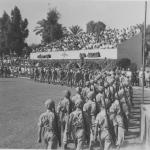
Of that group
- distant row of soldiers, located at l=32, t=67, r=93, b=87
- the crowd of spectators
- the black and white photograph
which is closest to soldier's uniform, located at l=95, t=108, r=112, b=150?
the black and white photograph

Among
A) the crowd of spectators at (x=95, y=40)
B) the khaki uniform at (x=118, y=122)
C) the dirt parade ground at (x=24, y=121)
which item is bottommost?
the dirt parade ground at (x=24, y=121)

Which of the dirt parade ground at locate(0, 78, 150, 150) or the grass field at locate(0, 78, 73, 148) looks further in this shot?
the grass field at locate(0, 78, 73, 148)

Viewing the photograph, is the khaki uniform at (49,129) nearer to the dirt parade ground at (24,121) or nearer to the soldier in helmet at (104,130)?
the soldier in helmet at (104,130)

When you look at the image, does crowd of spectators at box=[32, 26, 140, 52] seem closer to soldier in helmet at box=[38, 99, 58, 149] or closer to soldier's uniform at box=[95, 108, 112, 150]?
soldier's uniform at box=[95, 108, 112, 150]

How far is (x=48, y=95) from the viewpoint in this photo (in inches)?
965

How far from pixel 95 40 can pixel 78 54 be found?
231cm

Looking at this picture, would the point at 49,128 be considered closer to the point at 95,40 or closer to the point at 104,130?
the point at 104,130

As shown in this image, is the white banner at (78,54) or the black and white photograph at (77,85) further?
the white banner at (78,54)

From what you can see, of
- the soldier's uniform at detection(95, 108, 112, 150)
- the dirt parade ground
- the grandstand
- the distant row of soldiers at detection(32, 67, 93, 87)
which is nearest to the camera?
the soldier's uniform at detection(95, 108, 112, 150)

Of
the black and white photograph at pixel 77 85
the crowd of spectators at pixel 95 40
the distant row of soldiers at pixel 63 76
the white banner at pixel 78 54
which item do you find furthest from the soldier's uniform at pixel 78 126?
the crowd of spectators at pixel 95 40

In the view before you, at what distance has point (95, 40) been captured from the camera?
4331cm

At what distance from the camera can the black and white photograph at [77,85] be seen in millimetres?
9414

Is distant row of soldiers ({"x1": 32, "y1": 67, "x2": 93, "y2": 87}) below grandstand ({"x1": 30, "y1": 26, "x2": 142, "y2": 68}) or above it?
below

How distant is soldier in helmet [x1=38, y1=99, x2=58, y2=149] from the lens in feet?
28.5
